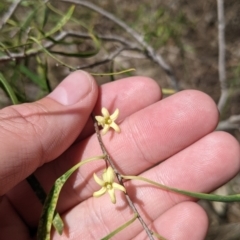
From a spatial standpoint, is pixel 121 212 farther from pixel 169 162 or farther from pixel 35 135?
pixel 35 135

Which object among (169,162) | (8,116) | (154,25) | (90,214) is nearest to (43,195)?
(90,214)

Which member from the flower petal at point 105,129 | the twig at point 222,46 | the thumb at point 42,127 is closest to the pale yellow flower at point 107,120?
the flower petal at point 105,129

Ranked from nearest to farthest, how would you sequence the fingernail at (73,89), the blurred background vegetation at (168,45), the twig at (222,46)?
the fingernail at (73,89)
the twig at (222,46)
the blurred background vegetation at (168,45)

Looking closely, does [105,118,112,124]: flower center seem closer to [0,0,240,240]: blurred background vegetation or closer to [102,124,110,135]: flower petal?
[102,124,110,135]: flower petal

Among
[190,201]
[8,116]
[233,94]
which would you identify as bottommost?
[233,94]

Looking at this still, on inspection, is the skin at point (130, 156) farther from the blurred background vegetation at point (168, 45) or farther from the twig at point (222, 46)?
the blurred background vegetation at point (168, 45)

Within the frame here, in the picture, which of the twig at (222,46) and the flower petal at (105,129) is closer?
the flower petal at (105,129)

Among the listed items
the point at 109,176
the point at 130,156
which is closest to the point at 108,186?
the point at 109,176
